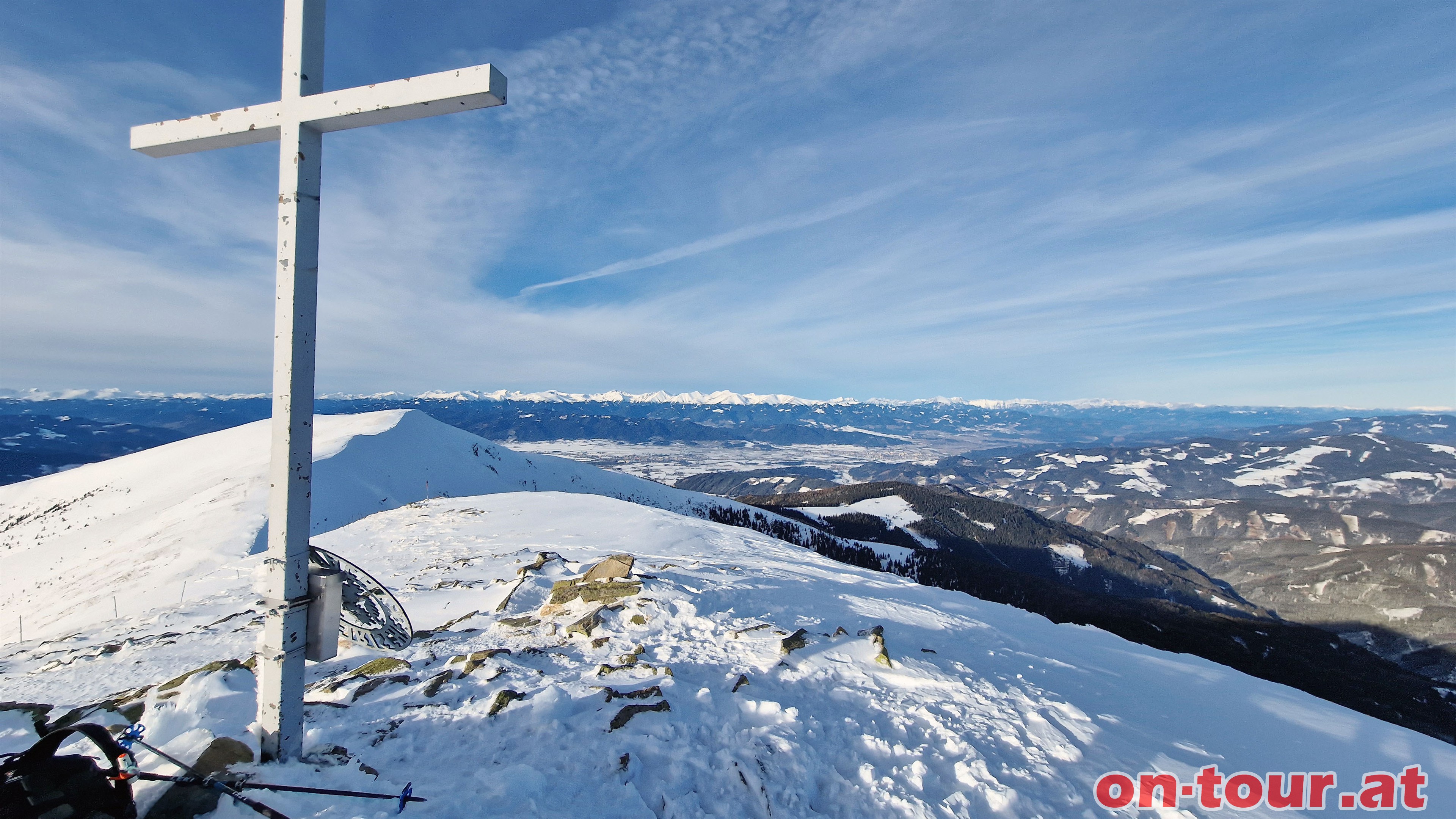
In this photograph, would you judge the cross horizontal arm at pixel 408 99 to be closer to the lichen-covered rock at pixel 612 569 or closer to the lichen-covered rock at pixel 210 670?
the lichen-covered rock at pixel 210 670

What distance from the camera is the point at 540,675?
845 cm

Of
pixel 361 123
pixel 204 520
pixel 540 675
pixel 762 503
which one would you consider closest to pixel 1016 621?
pixel 540 675

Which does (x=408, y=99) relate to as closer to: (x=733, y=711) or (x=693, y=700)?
(x=693, y=700)

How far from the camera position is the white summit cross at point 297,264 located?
12.7 ft

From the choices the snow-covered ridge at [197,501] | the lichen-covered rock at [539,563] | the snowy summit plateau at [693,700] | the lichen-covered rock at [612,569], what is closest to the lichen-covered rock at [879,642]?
the snowy summit plateau at [693,700]

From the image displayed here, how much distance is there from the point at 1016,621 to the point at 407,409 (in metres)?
107

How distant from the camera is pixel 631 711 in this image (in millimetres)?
7141

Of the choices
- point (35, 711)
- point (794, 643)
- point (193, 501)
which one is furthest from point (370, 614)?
point (193, 501)

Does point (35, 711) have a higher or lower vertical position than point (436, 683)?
higher

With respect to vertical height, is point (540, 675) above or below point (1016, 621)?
above

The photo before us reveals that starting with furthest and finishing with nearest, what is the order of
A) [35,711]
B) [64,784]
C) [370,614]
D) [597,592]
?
1. [597,592]
2. [35,711]
3. [370,614]
4. [64,784]

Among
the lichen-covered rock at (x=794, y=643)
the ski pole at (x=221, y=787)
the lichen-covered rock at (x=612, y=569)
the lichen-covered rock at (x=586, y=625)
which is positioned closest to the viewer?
the ski pole at (x=221, y=787)

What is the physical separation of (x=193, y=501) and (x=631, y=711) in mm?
75077

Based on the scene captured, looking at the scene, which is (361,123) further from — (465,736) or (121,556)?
(121,556)
